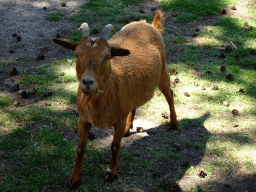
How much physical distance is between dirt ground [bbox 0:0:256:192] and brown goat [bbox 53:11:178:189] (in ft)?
1.36

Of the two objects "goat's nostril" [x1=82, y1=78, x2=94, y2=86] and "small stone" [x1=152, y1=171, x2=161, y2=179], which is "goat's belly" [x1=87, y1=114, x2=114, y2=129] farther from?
"small stone" [x1=152, y1=171, x2=161, y2=179]

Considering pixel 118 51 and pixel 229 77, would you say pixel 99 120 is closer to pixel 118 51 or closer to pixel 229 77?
pixel 118 51

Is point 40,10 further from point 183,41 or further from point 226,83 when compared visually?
point 226,83

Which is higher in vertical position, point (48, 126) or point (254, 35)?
point (254, 35)

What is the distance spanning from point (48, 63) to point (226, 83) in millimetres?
4414

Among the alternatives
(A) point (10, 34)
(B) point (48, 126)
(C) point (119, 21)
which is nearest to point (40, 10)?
(A) point (10, 34)

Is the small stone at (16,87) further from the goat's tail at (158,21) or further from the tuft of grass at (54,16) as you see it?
the tuft of grass at (54,16)

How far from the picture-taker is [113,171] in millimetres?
3725

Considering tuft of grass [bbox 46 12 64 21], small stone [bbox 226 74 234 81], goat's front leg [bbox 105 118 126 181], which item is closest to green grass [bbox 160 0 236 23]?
small stone [bbox 226 74 234 81]

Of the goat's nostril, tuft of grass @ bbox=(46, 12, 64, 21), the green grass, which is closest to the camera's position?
the goat's nostril

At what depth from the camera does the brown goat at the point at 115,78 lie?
9.10 ft

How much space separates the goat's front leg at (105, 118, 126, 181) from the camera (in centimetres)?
362

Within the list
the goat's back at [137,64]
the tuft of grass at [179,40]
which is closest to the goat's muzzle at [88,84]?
the goat's back at [137,64]

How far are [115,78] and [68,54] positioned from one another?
12.5 feet
